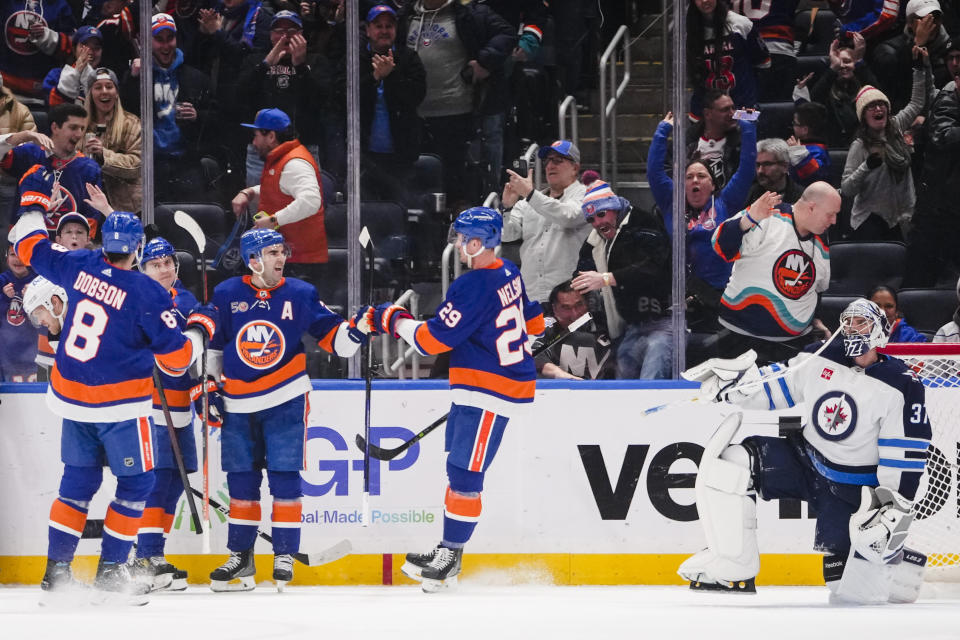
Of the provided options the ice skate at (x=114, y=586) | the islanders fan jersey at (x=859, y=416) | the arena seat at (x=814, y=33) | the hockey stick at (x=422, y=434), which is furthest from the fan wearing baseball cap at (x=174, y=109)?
the arena seat at (x=814, y=33)

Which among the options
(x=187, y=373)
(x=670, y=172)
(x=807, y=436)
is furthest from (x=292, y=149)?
(x=807, y=436)

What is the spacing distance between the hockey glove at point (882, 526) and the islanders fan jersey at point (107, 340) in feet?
7.85

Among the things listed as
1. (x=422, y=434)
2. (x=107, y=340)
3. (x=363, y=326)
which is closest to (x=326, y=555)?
(x=422, y=434)

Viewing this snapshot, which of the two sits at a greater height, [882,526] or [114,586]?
[882,526]

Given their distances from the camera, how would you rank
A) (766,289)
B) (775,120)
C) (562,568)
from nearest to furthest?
(562,568), (766,289), (775,120)

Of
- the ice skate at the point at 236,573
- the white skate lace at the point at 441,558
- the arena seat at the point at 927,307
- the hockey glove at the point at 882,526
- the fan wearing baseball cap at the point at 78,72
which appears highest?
the fan wearing baseball cap at the point at 78,72

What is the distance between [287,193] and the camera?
5.36m

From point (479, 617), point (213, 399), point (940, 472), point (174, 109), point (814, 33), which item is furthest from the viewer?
point (814, 33)

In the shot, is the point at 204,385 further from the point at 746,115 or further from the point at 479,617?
the point at 746,115

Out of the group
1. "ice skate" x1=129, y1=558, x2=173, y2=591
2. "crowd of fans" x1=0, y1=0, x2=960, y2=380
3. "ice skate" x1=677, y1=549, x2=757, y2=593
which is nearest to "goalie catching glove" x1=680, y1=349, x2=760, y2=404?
"ice skate" x1=677, y1=549, x2=757, y2=593

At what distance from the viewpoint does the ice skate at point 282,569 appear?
4.84m

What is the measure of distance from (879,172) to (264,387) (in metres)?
3.02

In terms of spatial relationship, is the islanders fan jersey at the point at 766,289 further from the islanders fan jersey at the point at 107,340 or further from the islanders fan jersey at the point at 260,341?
the islanders fan jersey at the point at 107,340

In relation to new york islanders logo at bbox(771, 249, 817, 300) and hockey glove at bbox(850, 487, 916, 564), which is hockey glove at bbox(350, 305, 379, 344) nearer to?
new york islanders logo at bbox(771, 249, 817, 300)
